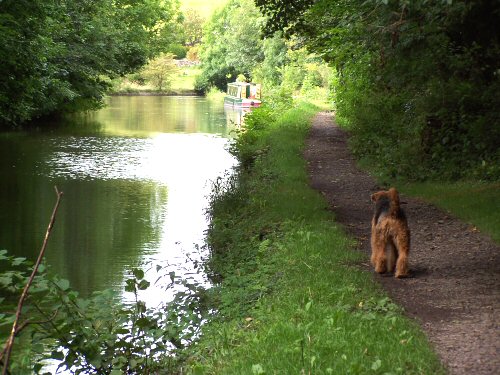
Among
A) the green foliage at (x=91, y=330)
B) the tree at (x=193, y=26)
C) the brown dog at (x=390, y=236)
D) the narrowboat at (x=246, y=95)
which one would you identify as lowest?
the green foliage at (x=91, y=330)

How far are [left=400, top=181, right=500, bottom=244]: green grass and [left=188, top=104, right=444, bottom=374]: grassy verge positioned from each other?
6.66 ft

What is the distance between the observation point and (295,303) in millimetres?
7934

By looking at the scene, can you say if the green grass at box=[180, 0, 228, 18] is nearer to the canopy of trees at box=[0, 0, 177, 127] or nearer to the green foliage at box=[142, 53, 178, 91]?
the green foliage at box=[142, 53, 178, 91]

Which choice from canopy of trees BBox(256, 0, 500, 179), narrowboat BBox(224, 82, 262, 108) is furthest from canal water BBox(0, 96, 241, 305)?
narrowboat BBox(224, 82, 262, 108)

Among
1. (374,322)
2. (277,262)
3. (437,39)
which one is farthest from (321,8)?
(374,322)

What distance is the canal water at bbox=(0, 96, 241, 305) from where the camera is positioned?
49.0 feet

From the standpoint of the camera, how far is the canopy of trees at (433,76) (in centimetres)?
1397

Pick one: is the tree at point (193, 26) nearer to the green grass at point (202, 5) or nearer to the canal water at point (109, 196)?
the green grass at point (202, 5)

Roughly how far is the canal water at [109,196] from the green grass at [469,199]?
14.3 feet

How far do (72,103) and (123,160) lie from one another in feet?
61.9

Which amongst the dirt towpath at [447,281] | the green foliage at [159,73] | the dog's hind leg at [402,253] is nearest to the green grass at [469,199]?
the dirt towpath at [447,281]

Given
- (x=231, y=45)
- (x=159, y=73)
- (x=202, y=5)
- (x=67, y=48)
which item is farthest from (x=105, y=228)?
(x=202, y=5)

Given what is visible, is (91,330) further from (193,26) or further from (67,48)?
(193,26)

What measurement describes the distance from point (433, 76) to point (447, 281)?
9626 mm
